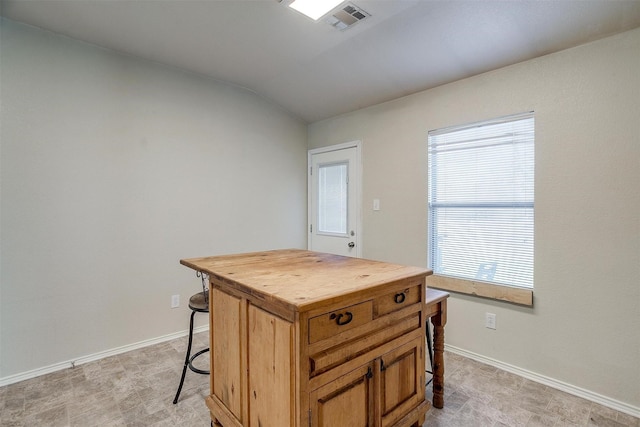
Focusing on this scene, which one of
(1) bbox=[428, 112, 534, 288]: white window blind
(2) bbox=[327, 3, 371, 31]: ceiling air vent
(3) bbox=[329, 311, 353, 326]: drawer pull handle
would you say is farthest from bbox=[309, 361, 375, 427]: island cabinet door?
(2) bbox=[327, 3, 371, 31]: ceiling air vent

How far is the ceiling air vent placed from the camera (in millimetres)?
2117

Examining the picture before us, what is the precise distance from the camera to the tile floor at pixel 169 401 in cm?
186

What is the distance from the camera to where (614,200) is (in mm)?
1990

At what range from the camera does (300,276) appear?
1.46m

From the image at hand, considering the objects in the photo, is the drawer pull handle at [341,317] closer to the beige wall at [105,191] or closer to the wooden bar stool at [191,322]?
the wooden bar stool at [191,322]

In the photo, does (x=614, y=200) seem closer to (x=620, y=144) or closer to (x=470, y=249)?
(x=620, y=144)

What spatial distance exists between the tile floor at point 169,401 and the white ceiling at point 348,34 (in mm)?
2362

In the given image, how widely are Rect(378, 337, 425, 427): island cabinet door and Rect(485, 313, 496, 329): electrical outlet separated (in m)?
1.17

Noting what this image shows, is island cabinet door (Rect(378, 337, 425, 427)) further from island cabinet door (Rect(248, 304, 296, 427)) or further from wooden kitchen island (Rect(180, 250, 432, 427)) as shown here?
island cabinet door (Rect(248, 304, 296, 427))

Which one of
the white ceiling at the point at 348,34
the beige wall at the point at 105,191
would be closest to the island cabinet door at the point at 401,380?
the white ceiling at the point at 348,34

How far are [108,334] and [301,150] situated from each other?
2806mm

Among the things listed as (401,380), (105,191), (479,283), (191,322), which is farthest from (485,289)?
(105,191)

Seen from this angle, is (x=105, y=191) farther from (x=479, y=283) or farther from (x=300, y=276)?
(x=479, y=283)

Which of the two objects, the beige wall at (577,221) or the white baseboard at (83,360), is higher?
the beige wall at (577,221)
